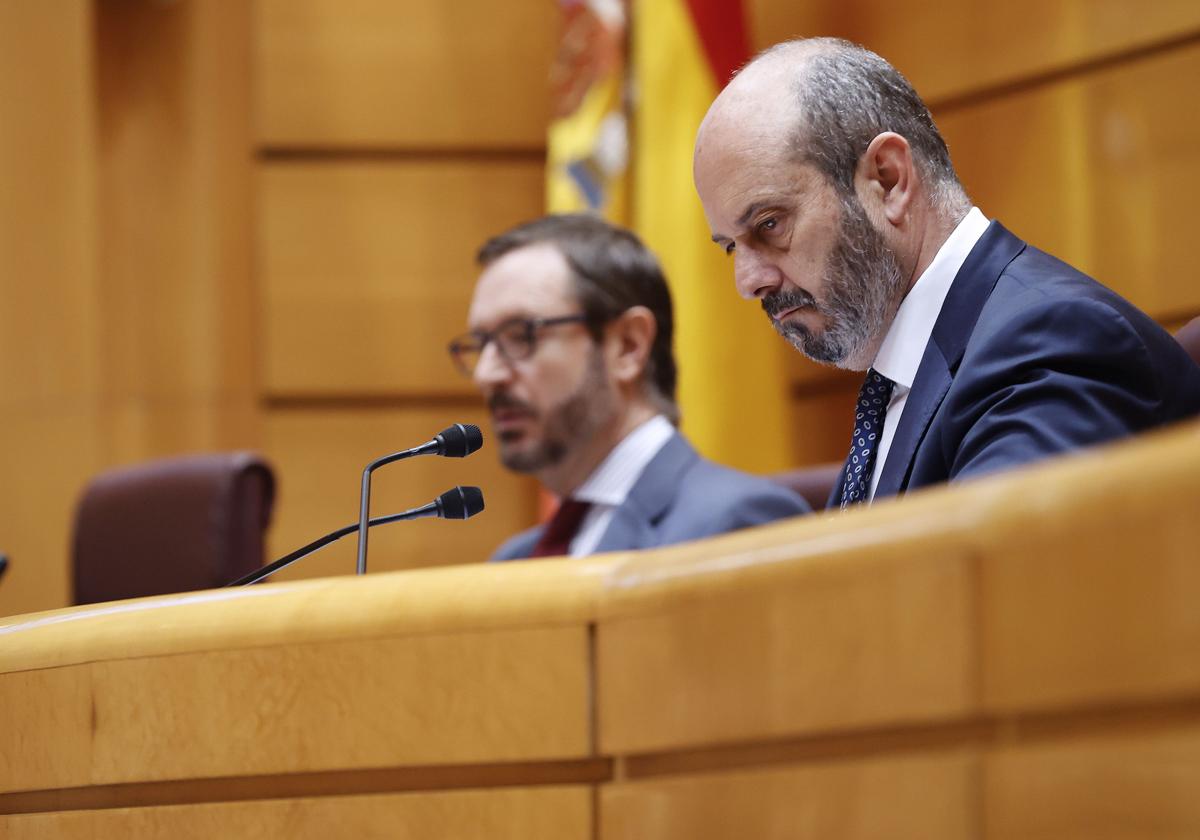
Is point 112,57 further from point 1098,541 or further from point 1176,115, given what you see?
point 1098,541

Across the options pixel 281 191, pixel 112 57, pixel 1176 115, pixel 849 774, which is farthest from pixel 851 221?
pixel 112 57

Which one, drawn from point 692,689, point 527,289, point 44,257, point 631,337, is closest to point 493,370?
point 527,289

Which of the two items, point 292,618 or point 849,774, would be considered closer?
point 849,774

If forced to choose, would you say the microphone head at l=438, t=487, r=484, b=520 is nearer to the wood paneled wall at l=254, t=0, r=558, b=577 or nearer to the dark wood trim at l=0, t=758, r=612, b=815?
the dark wood trim at l=0, t=758, r=612, b=815

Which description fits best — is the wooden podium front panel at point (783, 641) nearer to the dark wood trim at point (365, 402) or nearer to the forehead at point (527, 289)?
the forehead at point (527, 289)

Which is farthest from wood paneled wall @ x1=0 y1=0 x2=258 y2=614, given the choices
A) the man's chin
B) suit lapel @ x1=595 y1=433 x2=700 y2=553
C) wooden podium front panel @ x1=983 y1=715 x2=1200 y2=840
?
wooden podium front panel @ x1=983 y1=715 x2=1200 y2=840

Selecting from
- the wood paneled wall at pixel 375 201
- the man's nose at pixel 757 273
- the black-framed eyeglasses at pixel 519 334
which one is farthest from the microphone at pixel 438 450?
the wood paneled wall at pixel 375 201

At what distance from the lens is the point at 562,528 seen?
9.15 feet

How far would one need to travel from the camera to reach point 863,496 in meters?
1.70

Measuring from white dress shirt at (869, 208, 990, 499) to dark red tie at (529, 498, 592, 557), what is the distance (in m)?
1.10

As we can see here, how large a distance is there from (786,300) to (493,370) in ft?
3.84

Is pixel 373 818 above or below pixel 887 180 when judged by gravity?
below

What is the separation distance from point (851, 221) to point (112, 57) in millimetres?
3007

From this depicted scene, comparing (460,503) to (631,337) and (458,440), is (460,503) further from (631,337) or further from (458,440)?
(631,337)
